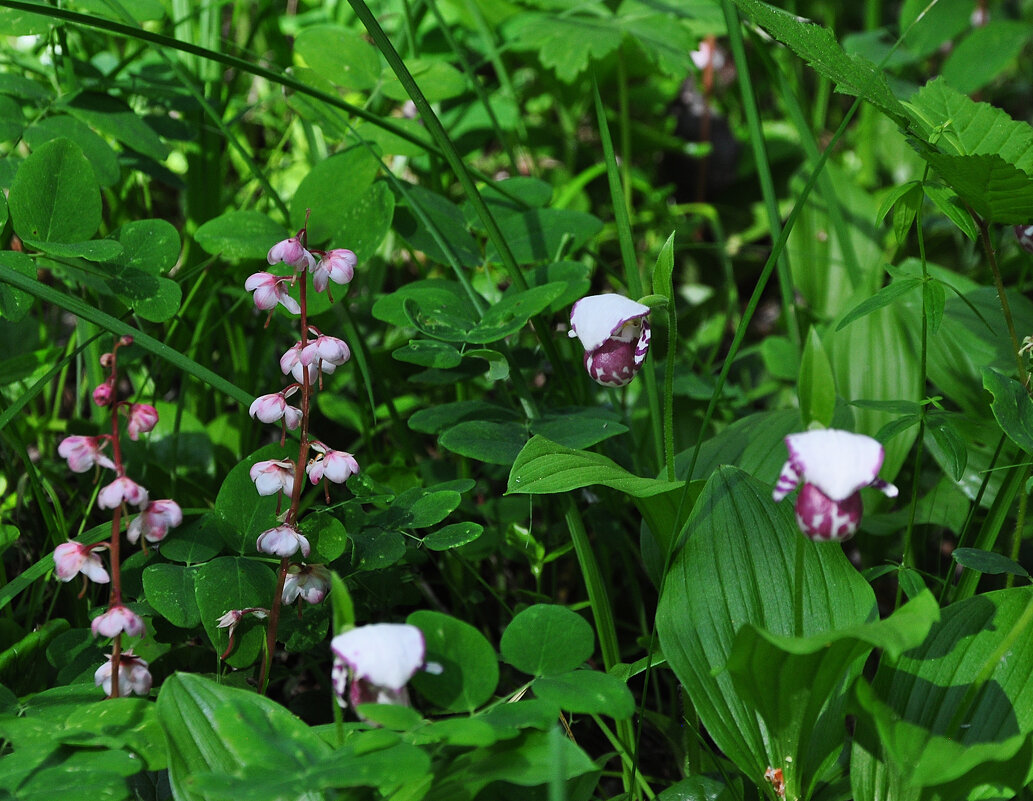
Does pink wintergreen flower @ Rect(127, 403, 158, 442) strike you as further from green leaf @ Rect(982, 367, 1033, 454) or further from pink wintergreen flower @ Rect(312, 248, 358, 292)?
green leaf @ Rect(982, 367, 1033, 454)

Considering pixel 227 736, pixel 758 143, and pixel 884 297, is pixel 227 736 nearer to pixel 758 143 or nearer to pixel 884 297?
pixel 884 297

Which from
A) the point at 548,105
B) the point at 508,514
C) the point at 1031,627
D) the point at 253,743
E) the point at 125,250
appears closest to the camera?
the point at 253,743

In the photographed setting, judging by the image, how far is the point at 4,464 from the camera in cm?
149

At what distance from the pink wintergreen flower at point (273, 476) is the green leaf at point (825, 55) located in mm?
810

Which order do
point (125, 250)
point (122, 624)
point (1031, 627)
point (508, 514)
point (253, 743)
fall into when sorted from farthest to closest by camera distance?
point (508, 514)
point (125, 250)
point (1031, 627)
point (122, 624)
point (253, 743)

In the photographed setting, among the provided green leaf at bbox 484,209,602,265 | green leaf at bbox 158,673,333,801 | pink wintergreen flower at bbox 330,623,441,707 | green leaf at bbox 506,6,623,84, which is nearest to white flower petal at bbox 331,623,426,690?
pink wintergreen flower at bbox 330,623,441,707

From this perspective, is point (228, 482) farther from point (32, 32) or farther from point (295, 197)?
point (32, 32)

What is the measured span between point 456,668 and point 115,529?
1.28ft

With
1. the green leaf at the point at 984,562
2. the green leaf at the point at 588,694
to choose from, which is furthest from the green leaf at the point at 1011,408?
the green leaf at the point at 588,694

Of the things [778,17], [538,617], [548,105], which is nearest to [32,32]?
[778,17]

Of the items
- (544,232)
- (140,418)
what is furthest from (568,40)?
(140,418)

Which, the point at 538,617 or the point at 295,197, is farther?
the point at 295,197

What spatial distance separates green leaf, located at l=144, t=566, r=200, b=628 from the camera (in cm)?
102

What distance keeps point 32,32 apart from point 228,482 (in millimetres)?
949
